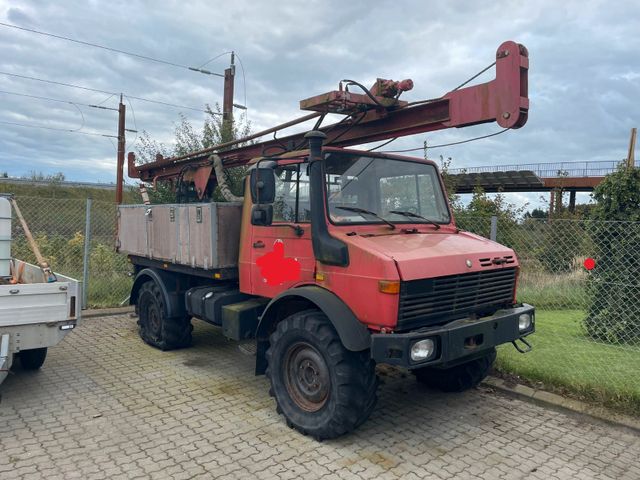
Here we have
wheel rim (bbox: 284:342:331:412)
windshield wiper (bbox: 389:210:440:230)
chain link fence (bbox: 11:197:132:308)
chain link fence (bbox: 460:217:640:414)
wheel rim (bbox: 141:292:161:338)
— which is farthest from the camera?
chain link fence (bbox: 11:197:132:308)

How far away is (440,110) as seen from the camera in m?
4.06

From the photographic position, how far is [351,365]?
362 centimetres

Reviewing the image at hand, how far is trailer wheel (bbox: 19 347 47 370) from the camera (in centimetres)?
529

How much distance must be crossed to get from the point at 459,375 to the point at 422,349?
1656mm

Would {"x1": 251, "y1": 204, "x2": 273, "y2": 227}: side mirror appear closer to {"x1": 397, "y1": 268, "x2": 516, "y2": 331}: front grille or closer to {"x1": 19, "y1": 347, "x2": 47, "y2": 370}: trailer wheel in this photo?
{"x1": 397, "y1": 268, "x2": 516, "y2": 331}: front grille

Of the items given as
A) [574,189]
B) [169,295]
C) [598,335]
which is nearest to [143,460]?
[169,295]

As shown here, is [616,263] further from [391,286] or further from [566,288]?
[391,286]

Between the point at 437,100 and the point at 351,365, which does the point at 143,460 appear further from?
the point at 437,100

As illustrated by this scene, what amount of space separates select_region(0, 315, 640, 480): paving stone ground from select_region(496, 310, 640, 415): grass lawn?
38 centimetres

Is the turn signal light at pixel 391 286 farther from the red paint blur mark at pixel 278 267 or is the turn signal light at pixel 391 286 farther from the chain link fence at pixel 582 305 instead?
the chain link fence at pixel 582 305

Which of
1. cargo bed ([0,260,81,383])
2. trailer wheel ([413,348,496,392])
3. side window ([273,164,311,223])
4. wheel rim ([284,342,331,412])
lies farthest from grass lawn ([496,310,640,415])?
cargo bed ([0,260,81,383])

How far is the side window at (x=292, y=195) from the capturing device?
4.23 metres

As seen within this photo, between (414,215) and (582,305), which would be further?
(582,305)

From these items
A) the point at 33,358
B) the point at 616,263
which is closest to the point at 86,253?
the point at 33,358
